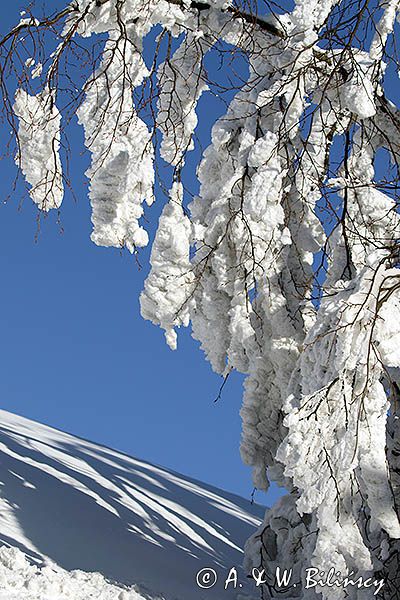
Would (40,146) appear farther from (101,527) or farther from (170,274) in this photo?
(101,527)

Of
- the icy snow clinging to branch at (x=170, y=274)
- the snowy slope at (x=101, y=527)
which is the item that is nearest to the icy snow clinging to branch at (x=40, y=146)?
the icy snow clinging to branch at (x=170, y=274)

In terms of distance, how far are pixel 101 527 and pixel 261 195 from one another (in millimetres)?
2381

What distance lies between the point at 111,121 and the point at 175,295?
2.82 ft

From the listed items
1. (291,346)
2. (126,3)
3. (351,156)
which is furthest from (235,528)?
(126,3)

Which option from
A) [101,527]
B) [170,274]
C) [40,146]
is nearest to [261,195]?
[170,274]

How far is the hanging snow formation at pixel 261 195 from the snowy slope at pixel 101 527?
737mm

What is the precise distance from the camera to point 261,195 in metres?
3.37

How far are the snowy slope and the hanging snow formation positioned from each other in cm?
74

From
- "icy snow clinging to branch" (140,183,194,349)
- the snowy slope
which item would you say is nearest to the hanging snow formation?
"icy snow clinging to branch" (140,183,194,349)

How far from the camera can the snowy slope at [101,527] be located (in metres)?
3.43

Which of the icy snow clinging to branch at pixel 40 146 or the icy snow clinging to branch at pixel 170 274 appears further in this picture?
the icy snow clinging to branch at pixel 170 274

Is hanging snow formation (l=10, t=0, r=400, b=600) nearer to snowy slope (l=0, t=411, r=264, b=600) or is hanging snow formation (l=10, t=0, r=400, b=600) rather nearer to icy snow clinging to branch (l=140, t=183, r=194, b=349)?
icy snow clinging to branch (l=140, t=183, r=194, b=349)

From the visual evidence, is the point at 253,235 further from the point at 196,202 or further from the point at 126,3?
the point at 126,3

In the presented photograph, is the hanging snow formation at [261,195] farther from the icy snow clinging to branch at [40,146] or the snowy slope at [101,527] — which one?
the snowy slope at [101,527]
